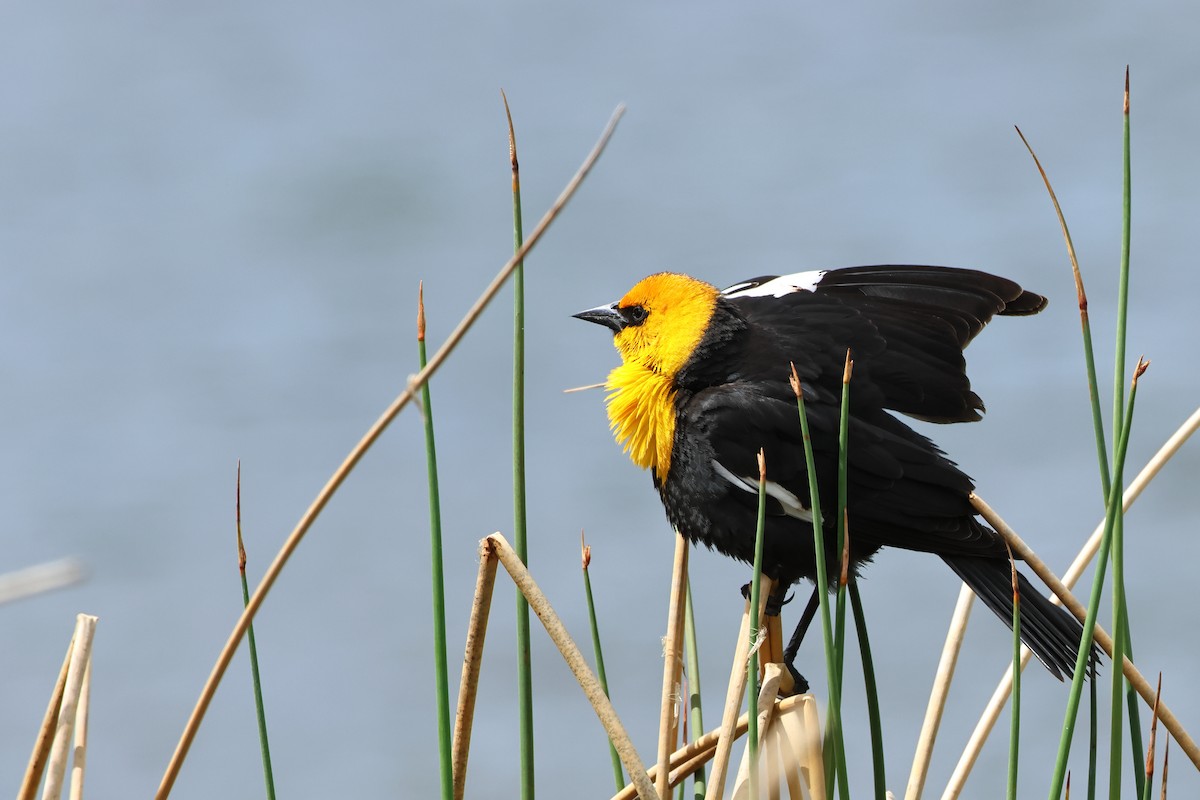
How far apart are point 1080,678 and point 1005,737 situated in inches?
124

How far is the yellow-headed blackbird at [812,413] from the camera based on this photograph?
7.46ft

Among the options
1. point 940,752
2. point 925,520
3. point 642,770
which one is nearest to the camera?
point 642,770

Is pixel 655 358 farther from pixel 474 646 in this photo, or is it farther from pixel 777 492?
pixel 474 646

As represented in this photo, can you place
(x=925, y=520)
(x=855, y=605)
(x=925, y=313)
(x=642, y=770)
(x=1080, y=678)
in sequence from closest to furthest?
1. (x=1080, y=678)
2. (x=642, y=770)
3. (x=855, y=605)
4. (x=925, y=520)
5. (x=925, y=313)

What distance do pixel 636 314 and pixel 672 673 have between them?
0.96 metres

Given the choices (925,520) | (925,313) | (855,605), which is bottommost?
(855,605)

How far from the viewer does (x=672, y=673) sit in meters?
1.85

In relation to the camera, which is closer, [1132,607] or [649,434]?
[649,434]

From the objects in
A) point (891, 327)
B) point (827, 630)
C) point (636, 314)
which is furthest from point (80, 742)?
point (891, 327)

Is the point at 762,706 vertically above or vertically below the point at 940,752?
above

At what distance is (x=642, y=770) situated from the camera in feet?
4.93

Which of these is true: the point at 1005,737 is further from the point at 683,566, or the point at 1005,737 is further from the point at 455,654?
the point at 683,566

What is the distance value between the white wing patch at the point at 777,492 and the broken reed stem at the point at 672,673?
35 centimetres

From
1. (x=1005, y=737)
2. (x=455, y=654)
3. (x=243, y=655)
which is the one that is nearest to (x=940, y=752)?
(x=1005, y=737)
